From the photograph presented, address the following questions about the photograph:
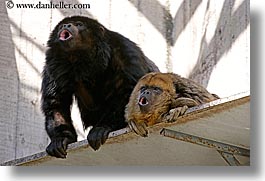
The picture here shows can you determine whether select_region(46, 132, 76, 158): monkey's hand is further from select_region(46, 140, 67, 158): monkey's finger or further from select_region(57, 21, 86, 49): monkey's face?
select_region(57, 21, 86, 49): monkey's face

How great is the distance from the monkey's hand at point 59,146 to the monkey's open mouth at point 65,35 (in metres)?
0.32

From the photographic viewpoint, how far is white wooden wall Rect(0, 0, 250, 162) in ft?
8.18

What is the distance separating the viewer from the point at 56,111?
2545 millimetres

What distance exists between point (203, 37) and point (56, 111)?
0.53 metres

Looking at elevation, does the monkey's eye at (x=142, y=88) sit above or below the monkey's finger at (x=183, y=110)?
above

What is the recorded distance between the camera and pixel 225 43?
2428 millimetres

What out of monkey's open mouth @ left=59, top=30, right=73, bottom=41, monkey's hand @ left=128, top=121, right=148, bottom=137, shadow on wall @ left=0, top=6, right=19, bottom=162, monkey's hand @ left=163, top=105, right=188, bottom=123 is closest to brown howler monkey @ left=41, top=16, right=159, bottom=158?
monkey's open mouth @ left=59, top=30, right=73, bottom=41

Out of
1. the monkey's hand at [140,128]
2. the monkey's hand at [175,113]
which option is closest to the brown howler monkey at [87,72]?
the monkey's hand at [140,128]

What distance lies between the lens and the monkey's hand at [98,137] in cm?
229

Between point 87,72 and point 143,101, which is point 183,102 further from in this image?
point 87,72

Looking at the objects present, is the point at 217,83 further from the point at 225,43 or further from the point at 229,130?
the point at 229,130

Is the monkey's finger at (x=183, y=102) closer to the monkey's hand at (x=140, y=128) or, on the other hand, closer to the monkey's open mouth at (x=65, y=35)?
the monkey's hand at (x=140, y=128)

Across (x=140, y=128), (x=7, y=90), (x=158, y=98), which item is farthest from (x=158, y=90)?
(x=7, y=90)

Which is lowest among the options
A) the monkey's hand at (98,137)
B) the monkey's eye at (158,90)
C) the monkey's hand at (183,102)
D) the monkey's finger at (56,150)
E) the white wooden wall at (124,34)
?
the monkey's finger at (56,150)
